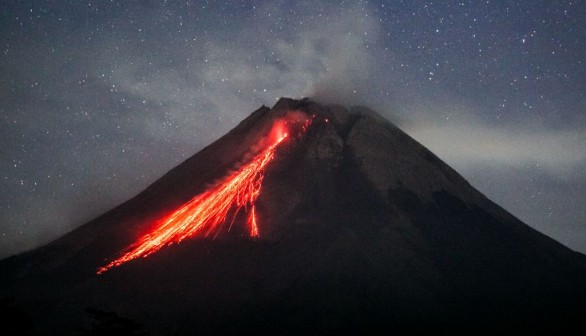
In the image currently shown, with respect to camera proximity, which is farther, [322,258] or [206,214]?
[206,214]

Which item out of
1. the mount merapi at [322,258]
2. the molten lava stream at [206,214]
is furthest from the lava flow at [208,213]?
the mount merapi at [322,258]

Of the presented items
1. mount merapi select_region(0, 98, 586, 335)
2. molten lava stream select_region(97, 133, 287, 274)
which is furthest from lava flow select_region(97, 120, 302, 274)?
mount merapi select_region(0, 98, 586, 335)

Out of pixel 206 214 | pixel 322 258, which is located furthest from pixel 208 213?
pixel 322 258

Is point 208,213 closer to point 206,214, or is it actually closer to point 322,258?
point 206,214

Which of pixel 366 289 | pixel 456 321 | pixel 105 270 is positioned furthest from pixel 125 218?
pixel 456 321

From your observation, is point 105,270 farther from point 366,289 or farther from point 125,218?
point 366,289
